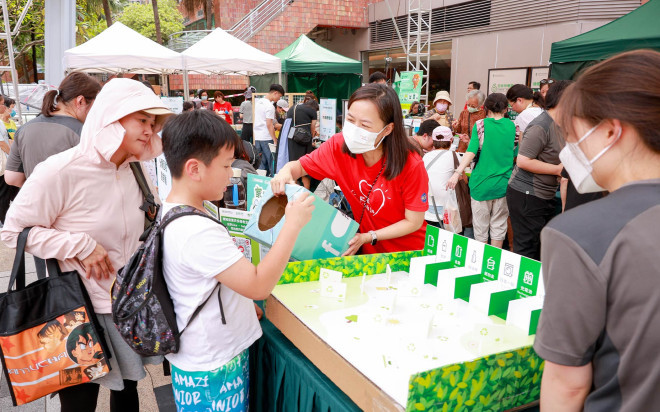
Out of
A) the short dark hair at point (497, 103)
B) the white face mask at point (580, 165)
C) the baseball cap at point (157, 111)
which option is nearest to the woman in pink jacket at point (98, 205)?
the baseball cap at point (157, 111)

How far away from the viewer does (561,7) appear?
423 inches

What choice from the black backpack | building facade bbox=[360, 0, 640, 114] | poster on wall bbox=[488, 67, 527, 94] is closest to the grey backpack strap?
the black backpack

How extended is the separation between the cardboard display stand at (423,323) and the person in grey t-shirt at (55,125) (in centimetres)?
175

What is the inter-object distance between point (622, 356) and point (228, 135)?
1048 mm

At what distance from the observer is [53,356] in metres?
1.58

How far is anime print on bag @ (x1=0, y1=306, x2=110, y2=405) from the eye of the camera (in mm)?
1567

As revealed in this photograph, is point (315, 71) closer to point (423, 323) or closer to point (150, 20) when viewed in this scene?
point (423, 323)

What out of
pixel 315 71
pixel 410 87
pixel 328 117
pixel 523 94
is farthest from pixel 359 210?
pixel 315 71

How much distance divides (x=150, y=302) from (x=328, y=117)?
6119mm

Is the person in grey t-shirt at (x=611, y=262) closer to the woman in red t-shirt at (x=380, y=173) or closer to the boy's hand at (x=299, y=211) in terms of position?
the boy's hand at (x=299, y=211)

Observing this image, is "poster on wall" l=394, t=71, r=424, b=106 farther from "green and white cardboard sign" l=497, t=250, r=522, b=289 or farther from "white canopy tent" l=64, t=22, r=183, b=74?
"green and white cardboard sign" l=497, t=250, r=522, b=289

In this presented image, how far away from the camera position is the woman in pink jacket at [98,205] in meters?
1.60

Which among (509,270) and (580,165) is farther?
(509,270)

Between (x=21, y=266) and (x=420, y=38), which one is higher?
(x=420, y=38)
